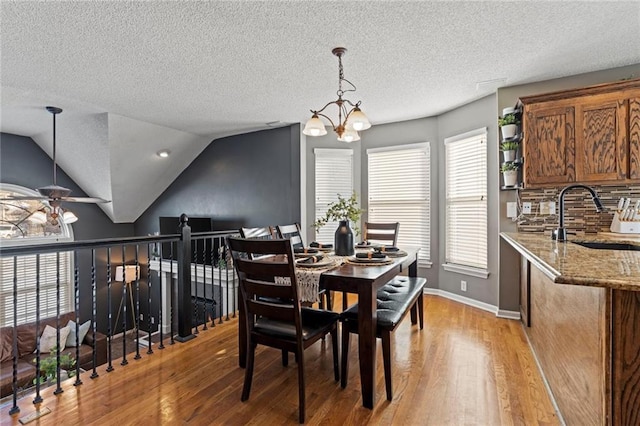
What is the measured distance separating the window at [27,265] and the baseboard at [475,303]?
5.85 m

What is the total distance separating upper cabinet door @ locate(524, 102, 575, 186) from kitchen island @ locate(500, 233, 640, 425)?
1366mm

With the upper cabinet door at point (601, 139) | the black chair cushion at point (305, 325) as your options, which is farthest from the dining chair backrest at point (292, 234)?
the upper cabinet door at point (601, 139)

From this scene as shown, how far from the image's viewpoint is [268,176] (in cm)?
495

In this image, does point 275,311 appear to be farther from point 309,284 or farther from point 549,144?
point 549,144

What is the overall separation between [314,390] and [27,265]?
21.6 ft

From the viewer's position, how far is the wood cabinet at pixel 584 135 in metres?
Result: 2.57

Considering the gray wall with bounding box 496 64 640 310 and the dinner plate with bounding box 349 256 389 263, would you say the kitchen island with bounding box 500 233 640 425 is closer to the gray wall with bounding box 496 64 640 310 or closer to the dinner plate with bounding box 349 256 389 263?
the dinner plate with bounding box 349 256 389 263

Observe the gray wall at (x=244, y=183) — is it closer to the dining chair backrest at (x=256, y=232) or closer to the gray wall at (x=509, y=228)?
the dining chair backrest at (x=256, y=232)

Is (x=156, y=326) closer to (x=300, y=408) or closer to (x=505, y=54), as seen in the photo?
(x=300, y=408)

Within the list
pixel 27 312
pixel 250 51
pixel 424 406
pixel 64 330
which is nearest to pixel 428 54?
pixel 250 51

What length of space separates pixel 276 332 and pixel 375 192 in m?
3.18

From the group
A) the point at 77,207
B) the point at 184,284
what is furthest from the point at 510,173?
the point at 77,207

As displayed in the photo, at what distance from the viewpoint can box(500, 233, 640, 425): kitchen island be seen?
1112 mm

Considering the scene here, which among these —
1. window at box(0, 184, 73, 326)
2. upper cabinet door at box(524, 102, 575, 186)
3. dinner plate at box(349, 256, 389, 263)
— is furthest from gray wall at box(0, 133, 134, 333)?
upper cabinet door at box(524, 102, 575, 186)
